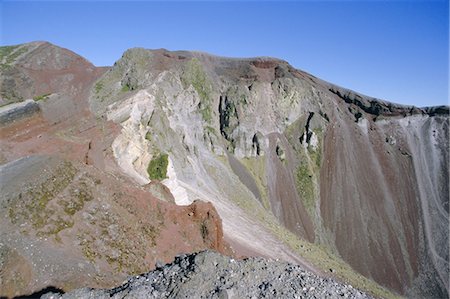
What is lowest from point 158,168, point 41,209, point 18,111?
point 158,168

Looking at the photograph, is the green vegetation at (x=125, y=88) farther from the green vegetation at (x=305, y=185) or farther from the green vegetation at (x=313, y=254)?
the green vegetation at (x=305, y=185)

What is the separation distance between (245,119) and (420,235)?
28017mm

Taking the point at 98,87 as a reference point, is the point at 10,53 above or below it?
above

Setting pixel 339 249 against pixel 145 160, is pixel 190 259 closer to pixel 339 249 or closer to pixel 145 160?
pixel 145 160

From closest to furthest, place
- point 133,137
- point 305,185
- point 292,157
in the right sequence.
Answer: point 133,137 → point 305,185 → point 292,157

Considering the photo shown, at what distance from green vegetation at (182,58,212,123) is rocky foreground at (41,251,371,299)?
151 ft

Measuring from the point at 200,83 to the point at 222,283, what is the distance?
Answer: 49159 millimetres

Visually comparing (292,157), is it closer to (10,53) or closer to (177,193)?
(177,193)

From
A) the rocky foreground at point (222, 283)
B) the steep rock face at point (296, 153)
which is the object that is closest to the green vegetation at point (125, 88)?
the steep rock face at point (296, 153)

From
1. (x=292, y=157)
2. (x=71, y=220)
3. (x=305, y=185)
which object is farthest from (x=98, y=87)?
(x=71, y=220)

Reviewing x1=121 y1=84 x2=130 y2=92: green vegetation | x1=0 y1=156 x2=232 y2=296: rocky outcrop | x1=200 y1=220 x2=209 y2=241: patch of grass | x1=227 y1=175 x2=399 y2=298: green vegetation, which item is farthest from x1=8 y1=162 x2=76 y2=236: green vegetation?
x1=121 y1=84 x2=130 y2=92: green vegetation

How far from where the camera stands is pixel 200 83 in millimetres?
57625

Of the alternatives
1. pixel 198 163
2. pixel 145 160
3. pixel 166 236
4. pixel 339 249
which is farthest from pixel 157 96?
pixel 166 236

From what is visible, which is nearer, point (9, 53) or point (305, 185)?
point (9, 53)
